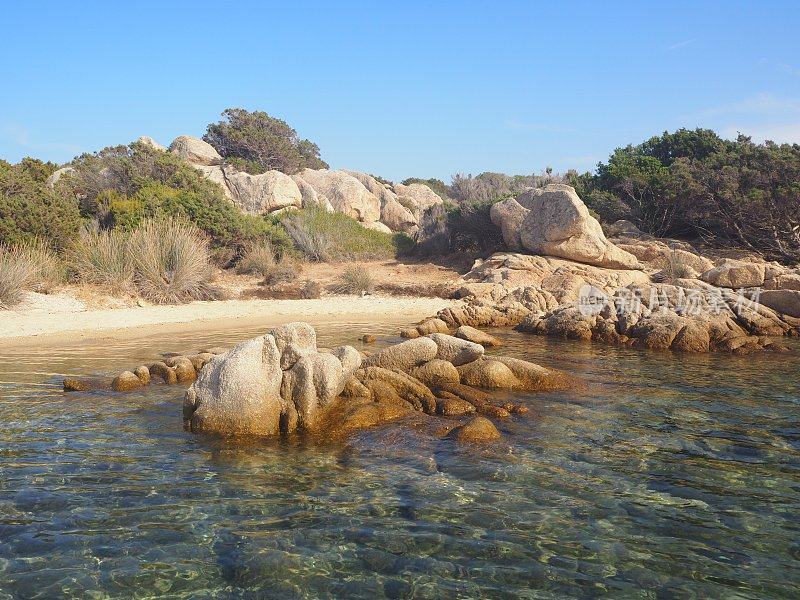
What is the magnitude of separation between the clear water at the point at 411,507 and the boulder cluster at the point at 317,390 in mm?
393

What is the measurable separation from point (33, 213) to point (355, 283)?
957cm

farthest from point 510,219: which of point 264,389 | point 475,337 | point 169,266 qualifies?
point 264,389

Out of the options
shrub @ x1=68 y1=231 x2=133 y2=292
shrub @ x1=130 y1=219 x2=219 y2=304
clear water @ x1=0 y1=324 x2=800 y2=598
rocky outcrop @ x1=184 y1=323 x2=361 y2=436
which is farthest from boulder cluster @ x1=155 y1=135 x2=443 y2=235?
clear water @ x1=0 y1=324 x2=800 y2=598

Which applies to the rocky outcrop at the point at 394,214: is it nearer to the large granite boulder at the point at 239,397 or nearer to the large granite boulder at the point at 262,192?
the large granite boulder at the point at 262,192

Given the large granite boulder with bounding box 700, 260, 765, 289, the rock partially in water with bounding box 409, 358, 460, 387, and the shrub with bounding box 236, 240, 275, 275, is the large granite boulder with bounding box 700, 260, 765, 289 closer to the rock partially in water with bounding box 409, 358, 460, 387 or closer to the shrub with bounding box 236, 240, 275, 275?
the rock partially in water with bounding box 409, 358, 460, 387

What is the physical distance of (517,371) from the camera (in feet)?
32.7

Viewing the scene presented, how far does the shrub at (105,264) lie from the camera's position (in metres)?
18.1

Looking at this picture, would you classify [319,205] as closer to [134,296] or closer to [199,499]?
[134,296]

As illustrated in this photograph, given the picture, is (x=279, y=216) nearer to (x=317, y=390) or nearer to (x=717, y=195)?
(x=717, y=195)

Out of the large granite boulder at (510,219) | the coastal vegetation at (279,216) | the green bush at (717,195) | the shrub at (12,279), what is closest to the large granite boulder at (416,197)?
the coastal vegetation at (279,216)

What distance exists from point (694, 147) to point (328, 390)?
28909 millimetres

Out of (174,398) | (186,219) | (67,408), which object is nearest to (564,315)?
(174,398)

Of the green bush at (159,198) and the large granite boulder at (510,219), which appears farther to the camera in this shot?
the large granite boulder at (510,219)

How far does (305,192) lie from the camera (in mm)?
32969
